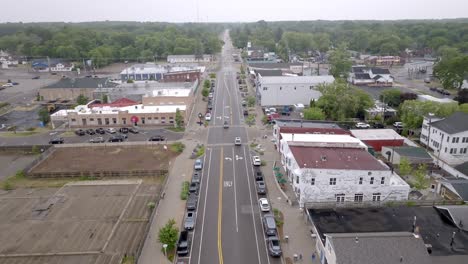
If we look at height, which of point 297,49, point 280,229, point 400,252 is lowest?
point 280,229

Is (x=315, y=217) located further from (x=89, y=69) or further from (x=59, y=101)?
(x=89, y=69)

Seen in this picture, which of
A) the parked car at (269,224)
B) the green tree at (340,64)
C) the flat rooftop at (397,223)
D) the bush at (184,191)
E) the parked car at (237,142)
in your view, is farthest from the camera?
the green tree at (340,64)

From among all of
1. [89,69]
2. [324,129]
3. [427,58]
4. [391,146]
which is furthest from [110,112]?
[427,58]

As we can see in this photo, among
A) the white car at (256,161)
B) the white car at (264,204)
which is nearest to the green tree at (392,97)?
the white car at (256,161)

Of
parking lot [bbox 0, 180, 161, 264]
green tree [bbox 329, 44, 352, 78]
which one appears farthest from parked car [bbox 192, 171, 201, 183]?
green tree [bbox 329, 44, 352, 78]

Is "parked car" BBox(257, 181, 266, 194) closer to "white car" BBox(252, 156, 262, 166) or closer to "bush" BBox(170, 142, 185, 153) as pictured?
"white car" BBox(252, 156, 262, 166)

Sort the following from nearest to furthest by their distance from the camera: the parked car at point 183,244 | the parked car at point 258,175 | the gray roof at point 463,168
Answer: the parked car at point 183,244, the gray roof at point 463,168, the parked car at point 258,175

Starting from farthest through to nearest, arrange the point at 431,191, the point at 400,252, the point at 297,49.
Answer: the point at 297,49 → the point at 431,191 → the point at 400,252

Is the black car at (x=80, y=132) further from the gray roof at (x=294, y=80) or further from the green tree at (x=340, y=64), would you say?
the green tree at (x=340, y=64)
